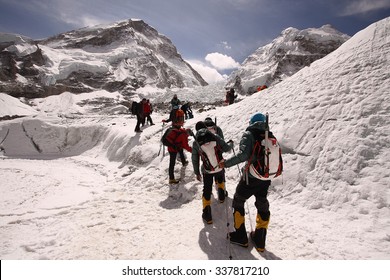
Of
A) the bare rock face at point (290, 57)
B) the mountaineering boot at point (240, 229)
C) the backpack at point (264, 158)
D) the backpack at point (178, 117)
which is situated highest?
the bare rock face at point (290, 57)

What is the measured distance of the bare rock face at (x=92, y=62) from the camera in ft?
239

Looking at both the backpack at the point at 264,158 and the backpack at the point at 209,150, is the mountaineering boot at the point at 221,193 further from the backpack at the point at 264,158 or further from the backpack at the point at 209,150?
the backpack at the point at 264,158

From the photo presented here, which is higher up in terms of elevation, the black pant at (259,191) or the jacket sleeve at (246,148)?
the jacket sleeve at (246,148)

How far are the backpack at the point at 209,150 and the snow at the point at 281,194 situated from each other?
1.26 metres

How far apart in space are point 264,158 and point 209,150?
52.5 inches

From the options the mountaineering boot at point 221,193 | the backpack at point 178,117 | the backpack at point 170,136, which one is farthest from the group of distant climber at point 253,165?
the backpack at point 170,136

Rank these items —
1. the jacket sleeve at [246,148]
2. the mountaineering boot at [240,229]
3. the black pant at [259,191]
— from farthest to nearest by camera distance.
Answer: the mountaineering boot at [240,229] < the black pant at [259,191] < the jacket sleeve at [246,148]

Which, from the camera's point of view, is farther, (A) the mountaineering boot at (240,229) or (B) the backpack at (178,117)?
(B) the backpack at (178,117)

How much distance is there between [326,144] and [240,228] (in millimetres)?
3756

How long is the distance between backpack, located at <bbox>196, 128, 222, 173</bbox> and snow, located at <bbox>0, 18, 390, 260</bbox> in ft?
4.12

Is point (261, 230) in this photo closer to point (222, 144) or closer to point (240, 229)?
point (240, 229)

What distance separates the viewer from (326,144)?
247 inches

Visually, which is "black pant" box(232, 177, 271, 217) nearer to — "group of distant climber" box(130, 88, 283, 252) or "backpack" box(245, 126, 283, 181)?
"group of distant climber" box(130, 88, 283, 252)
